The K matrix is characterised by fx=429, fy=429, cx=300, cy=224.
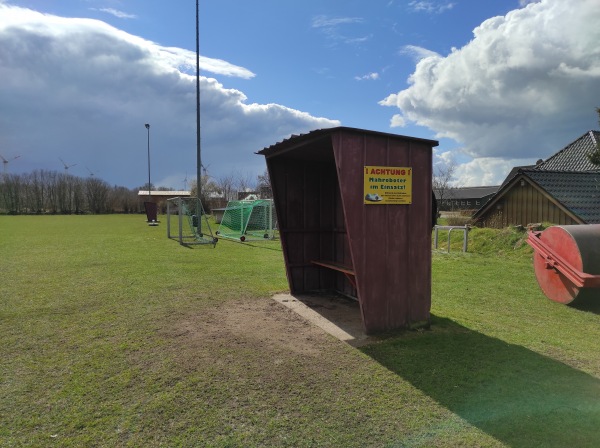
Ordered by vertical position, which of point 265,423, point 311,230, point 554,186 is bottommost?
point 265,423

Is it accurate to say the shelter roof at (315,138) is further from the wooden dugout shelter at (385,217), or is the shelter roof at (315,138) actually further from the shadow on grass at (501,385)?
the shadow on grass at (501,385)

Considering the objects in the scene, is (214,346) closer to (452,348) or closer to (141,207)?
(452,348)

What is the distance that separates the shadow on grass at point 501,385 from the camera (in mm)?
3281

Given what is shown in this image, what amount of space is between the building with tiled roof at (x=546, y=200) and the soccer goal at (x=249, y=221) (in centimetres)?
1053

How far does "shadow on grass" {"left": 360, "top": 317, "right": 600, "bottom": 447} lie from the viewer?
3281 mm

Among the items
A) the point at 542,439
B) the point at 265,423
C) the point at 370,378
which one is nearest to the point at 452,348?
the point at 370,378

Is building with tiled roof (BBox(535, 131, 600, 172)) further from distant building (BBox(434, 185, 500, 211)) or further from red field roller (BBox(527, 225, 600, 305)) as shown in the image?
distant building (BBox(434, 185, 500, 211))

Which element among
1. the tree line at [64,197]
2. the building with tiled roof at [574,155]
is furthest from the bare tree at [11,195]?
the building with tiled roof at [574,155]

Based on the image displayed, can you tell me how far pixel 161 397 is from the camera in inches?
150

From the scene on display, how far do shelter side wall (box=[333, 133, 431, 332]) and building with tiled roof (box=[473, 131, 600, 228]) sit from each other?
10.4 m

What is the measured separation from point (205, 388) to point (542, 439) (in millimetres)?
2779

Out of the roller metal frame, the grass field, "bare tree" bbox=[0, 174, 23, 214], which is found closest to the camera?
the grass field

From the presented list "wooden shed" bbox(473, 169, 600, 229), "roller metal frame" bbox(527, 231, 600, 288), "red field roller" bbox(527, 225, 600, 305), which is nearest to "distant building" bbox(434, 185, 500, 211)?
"wooden shed" bbox(473, 169, 600, 229)

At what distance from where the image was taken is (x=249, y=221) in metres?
25.1
